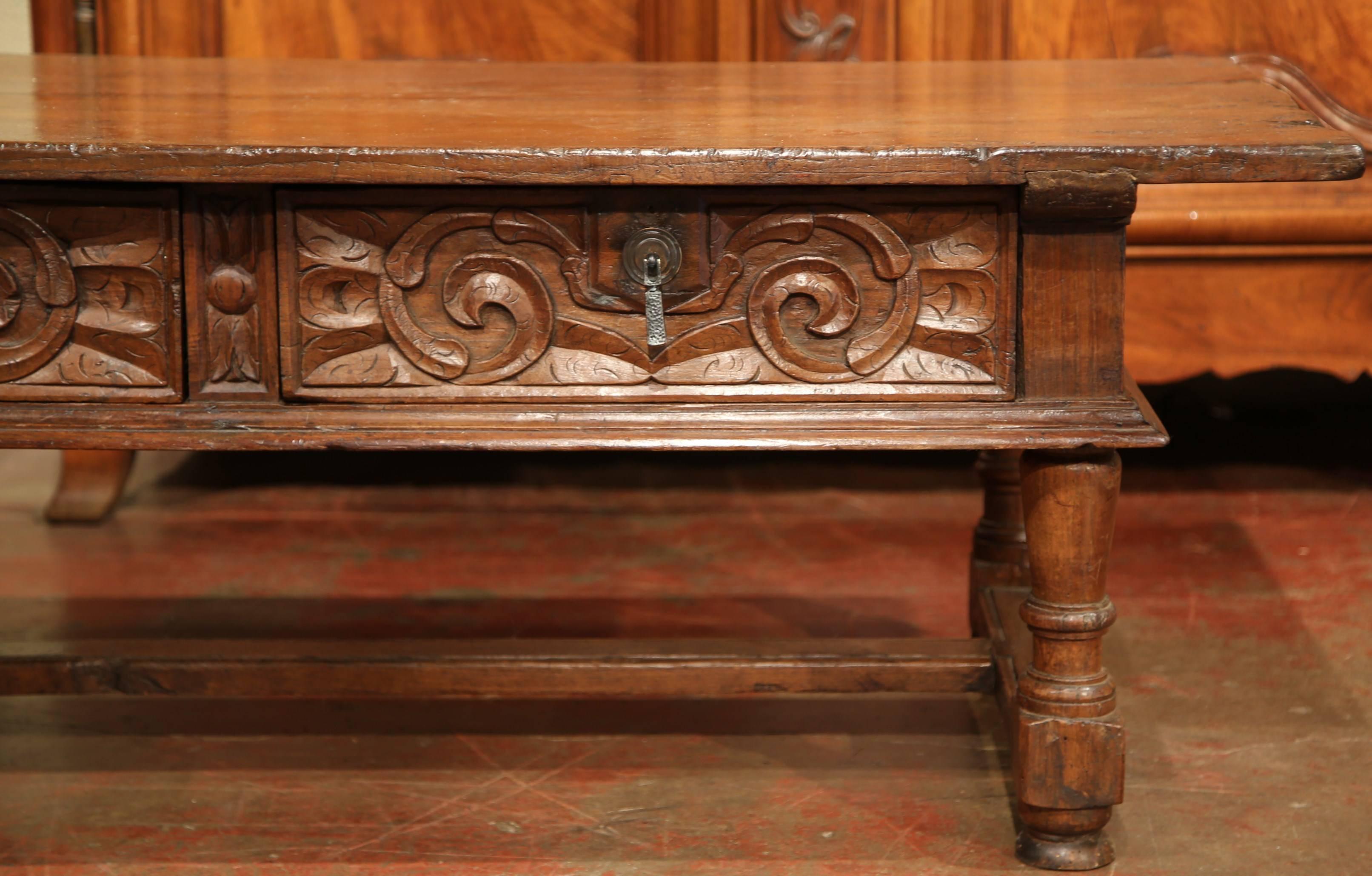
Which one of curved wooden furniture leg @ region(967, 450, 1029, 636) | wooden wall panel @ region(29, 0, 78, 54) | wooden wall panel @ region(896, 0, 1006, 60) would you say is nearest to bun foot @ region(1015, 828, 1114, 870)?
curved wooden furniture leg @ region(967, 450, 1029, 636)

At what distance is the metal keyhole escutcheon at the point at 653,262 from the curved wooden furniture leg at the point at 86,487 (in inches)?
77.1

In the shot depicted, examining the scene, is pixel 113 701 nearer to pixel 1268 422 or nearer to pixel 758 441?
pixel 758 441

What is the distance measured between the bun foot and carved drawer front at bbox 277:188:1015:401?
53 cm

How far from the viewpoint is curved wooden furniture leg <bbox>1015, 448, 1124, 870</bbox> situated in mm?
1569

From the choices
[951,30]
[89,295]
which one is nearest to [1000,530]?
[951,30]

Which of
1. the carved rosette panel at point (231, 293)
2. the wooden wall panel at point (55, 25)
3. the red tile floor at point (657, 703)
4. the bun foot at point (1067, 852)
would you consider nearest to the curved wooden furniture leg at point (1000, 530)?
the red tile floor at point (657, 703)

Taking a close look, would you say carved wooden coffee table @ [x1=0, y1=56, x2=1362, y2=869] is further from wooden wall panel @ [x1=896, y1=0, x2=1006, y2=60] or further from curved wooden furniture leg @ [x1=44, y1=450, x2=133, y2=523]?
curved wooden furniture leg @ [x1=44, y1=450, x2=133, y2=523]

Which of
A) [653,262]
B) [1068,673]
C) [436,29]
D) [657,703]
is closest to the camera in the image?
[653,262]

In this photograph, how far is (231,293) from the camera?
1.51 metres

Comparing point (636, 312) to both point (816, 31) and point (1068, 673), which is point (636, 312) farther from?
point (816, 31)

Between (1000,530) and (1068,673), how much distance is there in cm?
60

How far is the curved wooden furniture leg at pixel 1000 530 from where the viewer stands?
7.22ft

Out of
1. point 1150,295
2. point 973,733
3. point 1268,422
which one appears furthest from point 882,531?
point 1268,422

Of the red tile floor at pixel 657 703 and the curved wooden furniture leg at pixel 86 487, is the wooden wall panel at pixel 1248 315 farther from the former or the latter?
the curved wooden furniture leg at pixel 86 487
